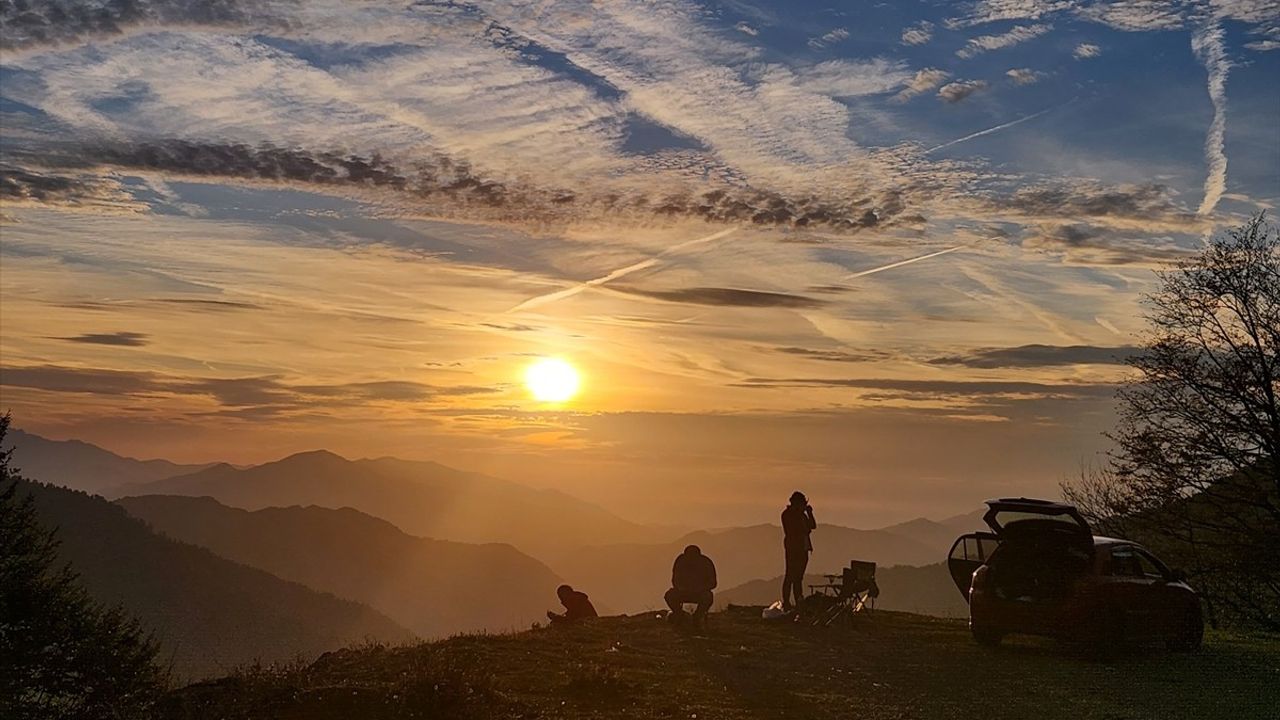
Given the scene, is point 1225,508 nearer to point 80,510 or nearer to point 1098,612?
point 1098,612

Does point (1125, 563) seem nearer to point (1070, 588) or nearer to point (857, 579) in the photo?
point (1070, 588)

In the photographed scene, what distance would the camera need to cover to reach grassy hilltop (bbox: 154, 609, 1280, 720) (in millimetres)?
11398

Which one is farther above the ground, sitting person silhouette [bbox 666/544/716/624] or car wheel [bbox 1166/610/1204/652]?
sitting person silhouette [bbox 666/544/716/624]

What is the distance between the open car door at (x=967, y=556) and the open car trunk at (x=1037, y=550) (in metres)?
2.10

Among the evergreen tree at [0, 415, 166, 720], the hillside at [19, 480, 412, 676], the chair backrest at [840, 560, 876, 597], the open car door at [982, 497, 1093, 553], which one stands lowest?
the hillside at [19, 480, 412, 676]

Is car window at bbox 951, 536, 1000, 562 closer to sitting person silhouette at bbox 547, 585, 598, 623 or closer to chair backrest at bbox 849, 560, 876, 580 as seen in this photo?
chair backrest at bbox 849, 560, 876, 580

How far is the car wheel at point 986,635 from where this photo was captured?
59.9ft

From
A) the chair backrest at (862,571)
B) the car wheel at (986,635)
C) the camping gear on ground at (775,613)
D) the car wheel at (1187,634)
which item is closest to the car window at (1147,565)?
the car wheel at (1187,634)

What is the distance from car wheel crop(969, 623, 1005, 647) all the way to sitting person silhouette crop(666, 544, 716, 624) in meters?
5.01

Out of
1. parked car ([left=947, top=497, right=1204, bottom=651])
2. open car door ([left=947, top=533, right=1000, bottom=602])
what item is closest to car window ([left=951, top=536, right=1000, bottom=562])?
open car door ([left=947, top=533, right=1000, bottom=602])

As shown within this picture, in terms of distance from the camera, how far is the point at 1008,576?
17984 mm

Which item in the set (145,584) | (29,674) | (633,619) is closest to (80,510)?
(145,584)

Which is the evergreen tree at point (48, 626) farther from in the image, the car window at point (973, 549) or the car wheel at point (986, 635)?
the car wheel at point (986, 635)

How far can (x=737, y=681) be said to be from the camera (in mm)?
14180
